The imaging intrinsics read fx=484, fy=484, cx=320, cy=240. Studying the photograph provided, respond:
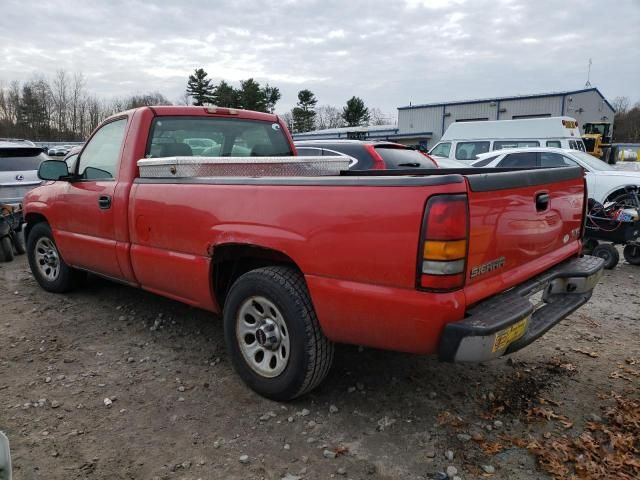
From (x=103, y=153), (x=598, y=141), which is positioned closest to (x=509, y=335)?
(x=103, y=153)

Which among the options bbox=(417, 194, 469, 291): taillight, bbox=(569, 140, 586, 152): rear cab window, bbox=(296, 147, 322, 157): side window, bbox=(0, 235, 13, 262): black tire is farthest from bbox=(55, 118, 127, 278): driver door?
bbox=(569, 140, 586, 152): rear cab window

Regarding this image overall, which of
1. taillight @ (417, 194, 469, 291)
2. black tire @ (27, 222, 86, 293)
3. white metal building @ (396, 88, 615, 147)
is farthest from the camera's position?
white metal building @ (396, 88, 615, 147)

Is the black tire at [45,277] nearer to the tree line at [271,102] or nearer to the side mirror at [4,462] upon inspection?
the side mirror at [4,462]

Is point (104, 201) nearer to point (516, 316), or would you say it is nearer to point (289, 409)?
point (289, 409)

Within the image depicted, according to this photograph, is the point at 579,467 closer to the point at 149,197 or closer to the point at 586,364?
the point at 586,364

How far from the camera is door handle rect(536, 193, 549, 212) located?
9.25 feet

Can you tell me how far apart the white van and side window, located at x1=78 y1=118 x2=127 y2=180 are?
10962 millimetres

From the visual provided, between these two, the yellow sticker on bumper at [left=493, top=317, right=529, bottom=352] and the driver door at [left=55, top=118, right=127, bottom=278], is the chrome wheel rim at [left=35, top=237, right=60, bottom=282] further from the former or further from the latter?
the yellow sticker on bumper at [left=493, top=317, right=529, bottom=352]

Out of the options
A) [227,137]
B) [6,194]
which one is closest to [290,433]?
[227,137]

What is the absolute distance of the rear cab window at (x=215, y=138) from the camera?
13.1ft

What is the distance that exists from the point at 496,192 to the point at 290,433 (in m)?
1.75

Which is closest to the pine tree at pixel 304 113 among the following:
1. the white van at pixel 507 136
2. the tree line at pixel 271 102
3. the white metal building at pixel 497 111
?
the tree line at pixel 271 102

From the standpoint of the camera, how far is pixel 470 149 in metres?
13.8

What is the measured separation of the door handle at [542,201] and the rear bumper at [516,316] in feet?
1.41
